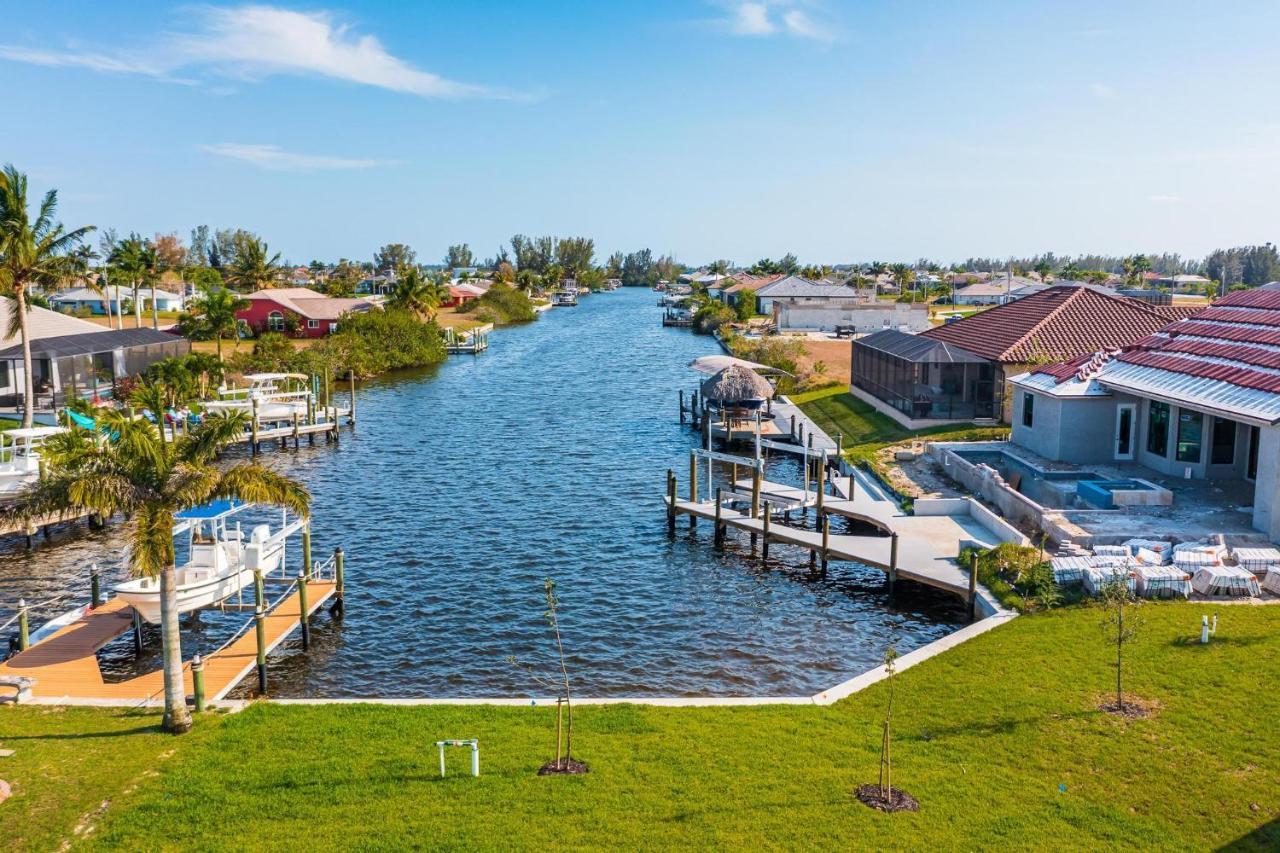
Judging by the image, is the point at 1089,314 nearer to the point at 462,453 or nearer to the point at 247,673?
the point at 462,453

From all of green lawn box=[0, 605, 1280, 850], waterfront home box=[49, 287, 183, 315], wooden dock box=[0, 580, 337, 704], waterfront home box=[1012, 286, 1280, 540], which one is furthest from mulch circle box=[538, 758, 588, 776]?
waterfront home box=[49, 287, 183, 315]

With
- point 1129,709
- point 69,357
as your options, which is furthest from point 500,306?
point 1129,709

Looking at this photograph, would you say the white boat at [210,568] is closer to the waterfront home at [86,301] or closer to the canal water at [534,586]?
the canal water at [534,586]

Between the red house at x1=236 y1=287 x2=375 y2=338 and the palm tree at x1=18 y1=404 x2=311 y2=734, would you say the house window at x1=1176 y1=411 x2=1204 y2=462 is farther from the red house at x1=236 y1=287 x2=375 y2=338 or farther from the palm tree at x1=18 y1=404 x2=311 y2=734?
the red house at x1=236 y1=287 x2=375 y2=338

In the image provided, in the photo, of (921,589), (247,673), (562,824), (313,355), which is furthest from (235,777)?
(313,355)

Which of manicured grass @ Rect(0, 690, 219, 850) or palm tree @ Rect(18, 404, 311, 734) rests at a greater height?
palm tree @ Rect(18, 404, 311, 734)

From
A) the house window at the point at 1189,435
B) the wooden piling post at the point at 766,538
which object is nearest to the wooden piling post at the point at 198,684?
the wooden piling post at the point at 766,538
